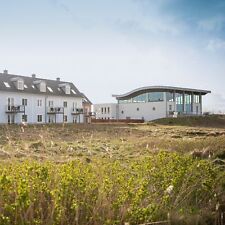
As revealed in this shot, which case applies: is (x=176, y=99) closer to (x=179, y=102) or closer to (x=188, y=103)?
(x=179, y=102)

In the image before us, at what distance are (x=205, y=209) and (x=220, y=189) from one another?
0.64 metres

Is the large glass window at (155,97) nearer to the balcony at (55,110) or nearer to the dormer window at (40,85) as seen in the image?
the balcony at (55,110)

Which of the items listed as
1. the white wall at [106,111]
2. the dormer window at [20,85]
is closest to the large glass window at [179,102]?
the white wall at [106,111]

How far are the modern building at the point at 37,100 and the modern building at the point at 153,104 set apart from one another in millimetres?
13222

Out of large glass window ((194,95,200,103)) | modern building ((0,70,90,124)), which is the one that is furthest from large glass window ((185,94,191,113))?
modern building ((0,70,90,124))

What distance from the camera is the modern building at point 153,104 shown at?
6184 centimetres

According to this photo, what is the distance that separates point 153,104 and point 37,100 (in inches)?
922

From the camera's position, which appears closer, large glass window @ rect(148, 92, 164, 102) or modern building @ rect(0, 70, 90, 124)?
modern building @ rect(0, 70, 90, 124)

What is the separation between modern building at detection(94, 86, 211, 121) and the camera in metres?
61.8

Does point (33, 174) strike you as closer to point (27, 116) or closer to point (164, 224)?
point (164, 224)

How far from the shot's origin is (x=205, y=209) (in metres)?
4.27

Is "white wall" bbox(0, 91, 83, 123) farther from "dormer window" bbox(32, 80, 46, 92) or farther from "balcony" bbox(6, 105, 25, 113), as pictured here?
"dormer window" bbox(32, 80, 46, 92)

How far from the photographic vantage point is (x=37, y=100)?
4756cm

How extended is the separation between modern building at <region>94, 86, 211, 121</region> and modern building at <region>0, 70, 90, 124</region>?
43.4ft
